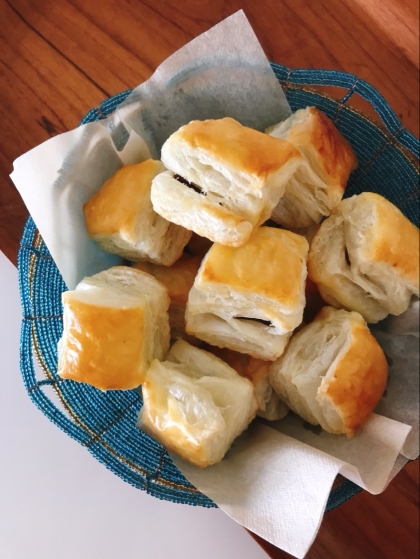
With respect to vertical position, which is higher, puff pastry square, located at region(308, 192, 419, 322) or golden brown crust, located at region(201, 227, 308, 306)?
puff pastry square, located at region(308, 192, 419, 322)

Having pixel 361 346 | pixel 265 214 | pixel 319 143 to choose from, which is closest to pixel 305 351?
pixel 361 346

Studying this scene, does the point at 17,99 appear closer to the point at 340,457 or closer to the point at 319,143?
the point at 319,143

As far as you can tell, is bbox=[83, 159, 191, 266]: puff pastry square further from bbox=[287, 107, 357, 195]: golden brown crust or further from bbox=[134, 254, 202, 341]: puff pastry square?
bbox=[287, 107, 357, 195]: golden brown crust

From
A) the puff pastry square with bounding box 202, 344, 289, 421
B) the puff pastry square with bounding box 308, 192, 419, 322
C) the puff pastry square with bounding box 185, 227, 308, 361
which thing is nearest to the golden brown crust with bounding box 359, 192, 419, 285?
the puff pastry square with bounding box 308, 192, 419, 322

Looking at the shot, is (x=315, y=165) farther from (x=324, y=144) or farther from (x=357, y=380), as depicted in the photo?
(x=357, y=380)

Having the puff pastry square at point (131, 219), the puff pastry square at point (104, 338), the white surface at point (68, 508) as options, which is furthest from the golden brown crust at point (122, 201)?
the white surface at point (68, 508)

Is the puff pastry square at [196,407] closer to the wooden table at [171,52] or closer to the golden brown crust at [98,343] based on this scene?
the golden brown crust at [98,343]
